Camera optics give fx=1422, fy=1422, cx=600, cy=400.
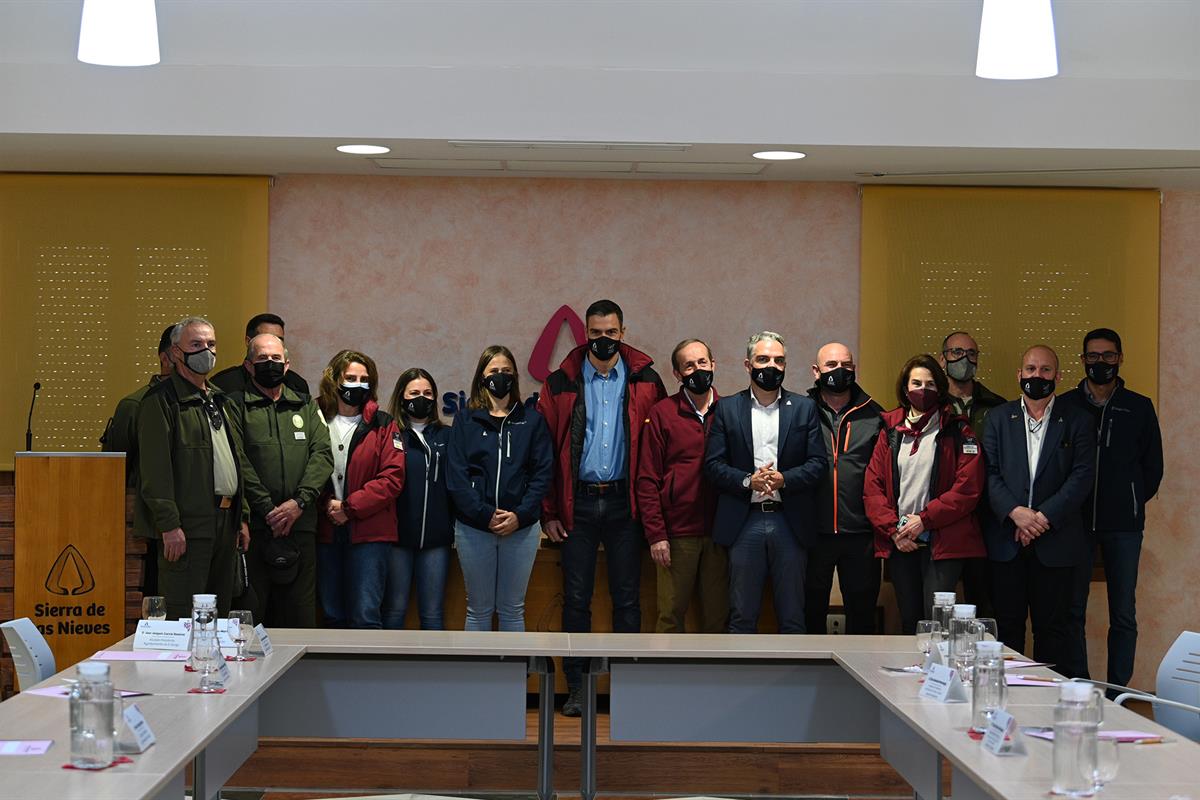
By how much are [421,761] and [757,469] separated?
6.34 ft

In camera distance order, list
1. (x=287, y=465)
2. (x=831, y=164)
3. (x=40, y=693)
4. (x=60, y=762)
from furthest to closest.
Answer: (x=831, y=164), (x=287, y=465), (x=40, y=693), (x=60, y=762)

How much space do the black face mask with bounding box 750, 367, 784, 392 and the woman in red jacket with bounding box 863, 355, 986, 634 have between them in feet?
1.87

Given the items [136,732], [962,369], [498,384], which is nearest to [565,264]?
[498,384]

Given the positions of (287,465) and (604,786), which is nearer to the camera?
(604,786)

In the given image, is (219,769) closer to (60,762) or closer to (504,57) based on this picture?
(60,762)

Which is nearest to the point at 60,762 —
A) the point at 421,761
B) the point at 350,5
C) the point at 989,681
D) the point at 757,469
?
the point at 989,681

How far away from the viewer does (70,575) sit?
6.12 m

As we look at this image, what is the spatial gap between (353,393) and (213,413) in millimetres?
700

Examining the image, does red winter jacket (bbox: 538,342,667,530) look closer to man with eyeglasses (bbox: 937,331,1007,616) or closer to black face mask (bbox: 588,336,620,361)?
black face mask (bbox: 588,336,620,361)

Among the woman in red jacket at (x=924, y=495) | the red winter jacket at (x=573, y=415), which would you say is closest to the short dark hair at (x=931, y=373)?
the woman in red jacket at (x=924, y=495)

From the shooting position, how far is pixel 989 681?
364 centimetres

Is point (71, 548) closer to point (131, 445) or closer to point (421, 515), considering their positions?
point (131, 445)

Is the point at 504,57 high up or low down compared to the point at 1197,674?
up

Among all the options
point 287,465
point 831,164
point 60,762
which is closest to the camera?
point 60,762
